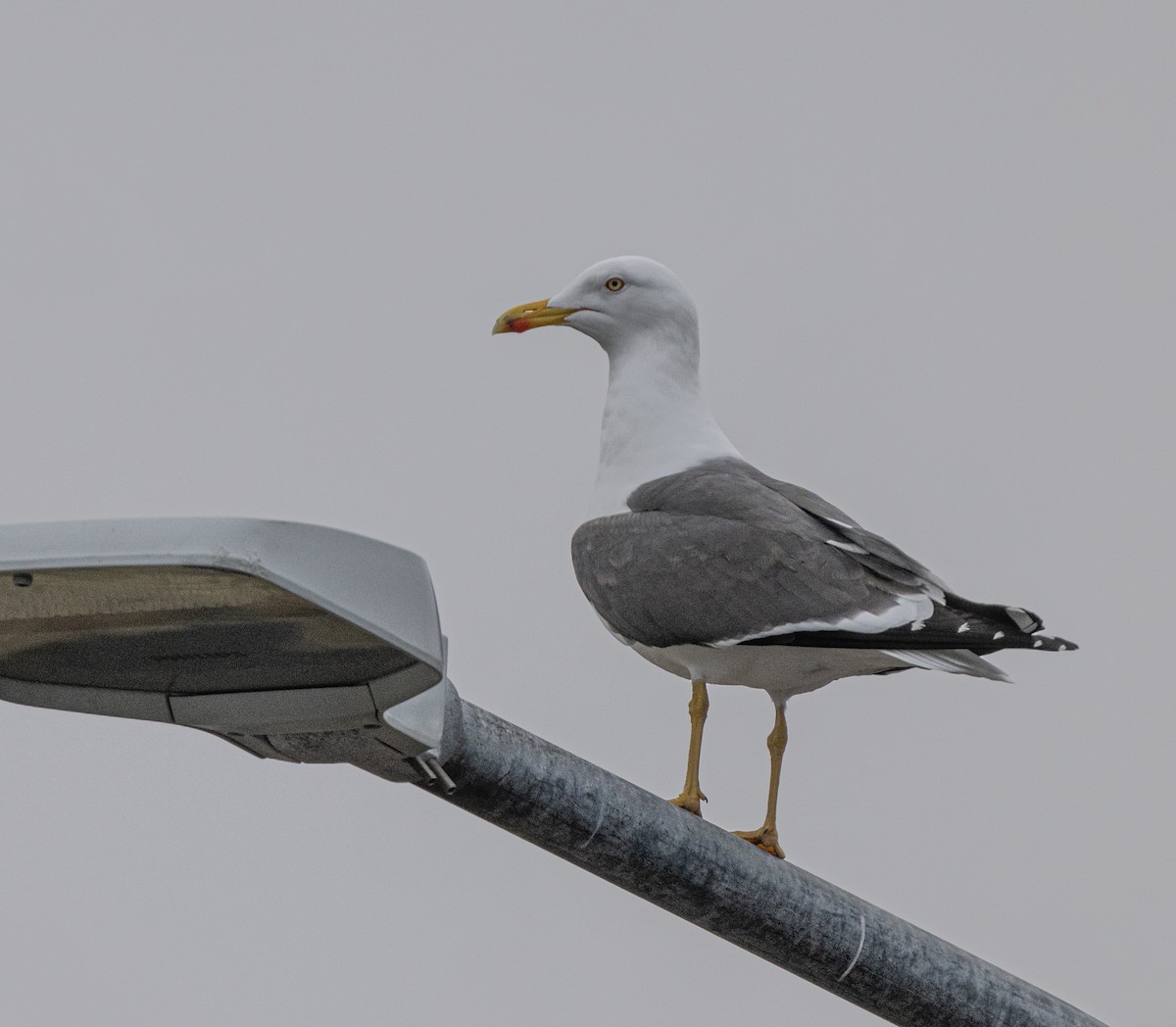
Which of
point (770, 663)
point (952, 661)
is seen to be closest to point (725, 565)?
point (770, 663)

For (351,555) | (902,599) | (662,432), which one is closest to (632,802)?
(351,555)

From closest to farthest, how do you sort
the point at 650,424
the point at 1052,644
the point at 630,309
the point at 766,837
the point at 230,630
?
the point at 230,630 < the point at 1052,644 < the point at 766,837 < the point at 650,424 < the point at 630,309

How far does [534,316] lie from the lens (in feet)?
23.8

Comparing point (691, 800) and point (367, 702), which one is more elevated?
point (367, 702)

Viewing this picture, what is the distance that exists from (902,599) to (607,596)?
1057mm

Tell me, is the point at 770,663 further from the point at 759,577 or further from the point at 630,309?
the point at 630,309

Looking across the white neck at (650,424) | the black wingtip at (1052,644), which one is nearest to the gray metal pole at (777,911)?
the black wingtip at (1052,644)

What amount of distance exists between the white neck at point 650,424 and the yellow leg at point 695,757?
717 mm

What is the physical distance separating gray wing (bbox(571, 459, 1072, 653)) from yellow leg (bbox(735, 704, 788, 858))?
76cm

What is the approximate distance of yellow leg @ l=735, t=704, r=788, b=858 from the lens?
6492mm

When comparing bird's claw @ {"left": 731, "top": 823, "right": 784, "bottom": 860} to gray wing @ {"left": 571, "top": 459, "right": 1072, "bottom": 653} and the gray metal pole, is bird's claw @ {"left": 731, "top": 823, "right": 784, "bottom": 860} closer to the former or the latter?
gray wing @ {"left": 571, "top": 459, "right": 1072, "bottom": 653}

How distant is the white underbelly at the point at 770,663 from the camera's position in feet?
19.5

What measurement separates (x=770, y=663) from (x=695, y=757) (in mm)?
494

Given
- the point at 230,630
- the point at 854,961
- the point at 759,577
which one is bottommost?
the point at 854,961
